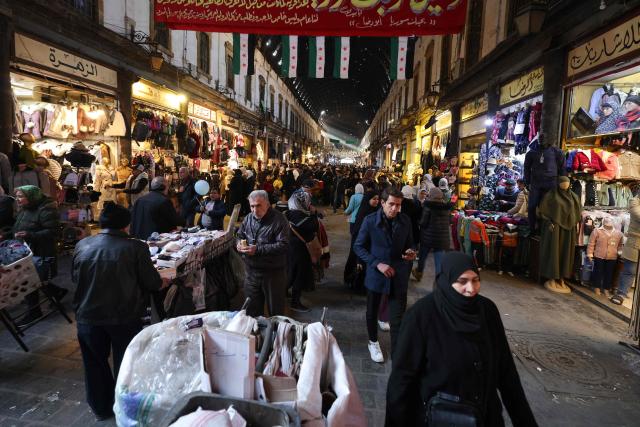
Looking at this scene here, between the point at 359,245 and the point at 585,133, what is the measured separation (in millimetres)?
5509

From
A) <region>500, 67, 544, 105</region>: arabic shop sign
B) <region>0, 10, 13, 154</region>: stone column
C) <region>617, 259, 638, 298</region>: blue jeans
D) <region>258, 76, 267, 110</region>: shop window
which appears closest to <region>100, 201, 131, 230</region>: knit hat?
<region>0, 10, 13, 154</region>: stone column

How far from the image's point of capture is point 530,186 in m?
7.33

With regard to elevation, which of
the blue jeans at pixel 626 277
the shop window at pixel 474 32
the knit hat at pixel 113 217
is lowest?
the blue jeans at pixel 626 277

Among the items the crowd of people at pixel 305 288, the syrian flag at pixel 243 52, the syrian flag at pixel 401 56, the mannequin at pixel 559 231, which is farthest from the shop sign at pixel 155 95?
the mannequin at pixel 559 231

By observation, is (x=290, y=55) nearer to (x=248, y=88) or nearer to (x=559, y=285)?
(x=559, y=285)

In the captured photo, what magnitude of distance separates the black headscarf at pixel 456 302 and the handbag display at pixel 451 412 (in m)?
0.38

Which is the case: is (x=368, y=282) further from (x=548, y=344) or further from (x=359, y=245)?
(x=548, y=344)

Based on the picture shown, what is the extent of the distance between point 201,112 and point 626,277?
49.8 feet

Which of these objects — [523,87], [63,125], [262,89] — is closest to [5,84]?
[63,125]

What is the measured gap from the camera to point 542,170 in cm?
701

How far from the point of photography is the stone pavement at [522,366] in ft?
11.1

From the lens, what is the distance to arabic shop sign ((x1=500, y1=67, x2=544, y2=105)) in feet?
27.0

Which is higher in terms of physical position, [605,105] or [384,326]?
[605,105]

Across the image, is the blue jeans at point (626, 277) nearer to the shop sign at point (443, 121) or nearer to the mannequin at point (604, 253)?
the mannequin at point (604, 253)
